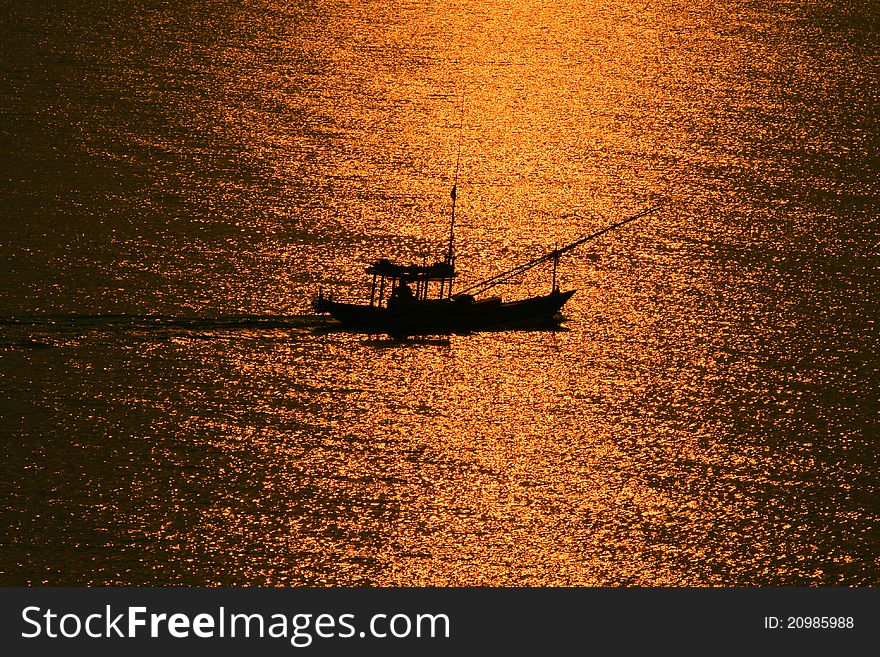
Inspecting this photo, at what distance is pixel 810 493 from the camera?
62.2 metres

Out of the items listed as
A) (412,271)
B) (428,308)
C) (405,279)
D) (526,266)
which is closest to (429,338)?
(428,308)

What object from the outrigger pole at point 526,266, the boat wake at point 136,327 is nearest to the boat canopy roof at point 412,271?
the outrigger pole at point 526,266

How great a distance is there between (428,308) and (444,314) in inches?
35.6

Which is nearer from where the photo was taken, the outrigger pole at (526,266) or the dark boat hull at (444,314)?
the dark boat hull at (444,314)

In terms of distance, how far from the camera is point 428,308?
7388 centimetres

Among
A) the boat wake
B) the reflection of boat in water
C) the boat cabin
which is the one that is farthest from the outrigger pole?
the boat wake

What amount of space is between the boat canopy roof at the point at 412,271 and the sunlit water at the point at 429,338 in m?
3.34

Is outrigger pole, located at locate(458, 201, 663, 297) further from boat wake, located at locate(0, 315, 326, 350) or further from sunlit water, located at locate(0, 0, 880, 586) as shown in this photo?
boat wake, located at locate(0, 315, 326, 350)

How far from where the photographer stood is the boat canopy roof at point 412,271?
72000mm

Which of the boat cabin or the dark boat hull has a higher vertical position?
the boat cabin

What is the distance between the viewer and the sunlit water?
57938 mm

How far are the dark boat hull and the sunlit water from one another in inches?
34.5

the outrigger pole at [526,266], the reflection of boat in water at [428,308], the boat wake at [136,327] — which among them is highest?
the outrigger pole at [526,266]

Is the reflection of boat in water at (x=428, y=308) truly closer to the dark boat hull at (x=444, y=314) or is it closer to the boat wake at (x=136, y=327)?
the dark boat hull at (x=444, y=314)
